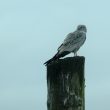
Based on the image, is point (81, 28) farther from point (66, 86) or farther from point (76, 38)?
point (66, 86)

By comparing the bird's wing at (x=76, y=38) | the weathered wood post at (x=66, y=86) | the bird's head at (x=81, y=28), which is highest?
the bird's head at (x=81, y=28)

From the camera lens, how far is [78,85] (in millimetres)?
6383

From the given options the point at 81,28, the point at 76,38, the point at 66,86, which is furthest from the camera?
the point at 81,28

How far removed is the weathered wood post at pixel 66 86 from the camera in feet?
20.4

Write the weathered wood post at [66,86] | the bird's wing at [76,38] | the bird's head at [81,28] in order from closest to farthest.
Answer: the weathered wood post at [66,86]
the bird's wing at [76,38]
the bird's head at [81,28]

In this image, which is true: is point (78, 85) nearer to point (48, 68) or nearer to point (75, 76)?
point (75, 76)

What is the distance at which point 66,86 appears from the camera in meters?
A: 6.31

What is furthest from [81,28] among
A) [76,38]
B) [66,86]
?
[66,86]

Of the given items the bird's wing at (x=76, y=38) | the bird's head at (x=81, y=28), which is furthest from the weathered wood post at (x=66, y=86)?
the bird's head at (x=81, y=28)

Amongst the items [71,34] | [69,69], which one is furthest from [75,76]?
[71,34]

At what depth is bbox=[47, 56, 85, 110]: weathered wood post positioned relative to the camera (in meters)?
6.22

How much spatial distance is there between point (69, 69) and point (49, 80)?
34cm

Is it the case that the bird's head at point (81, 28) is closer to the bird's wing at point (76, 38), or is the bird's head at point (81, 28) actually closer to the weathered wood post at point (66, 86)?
the bird's wing at point (76, 38)

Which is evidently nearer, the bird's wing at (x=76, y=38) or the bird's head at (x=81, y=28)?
the bird's wing at (x=76, y=38)
